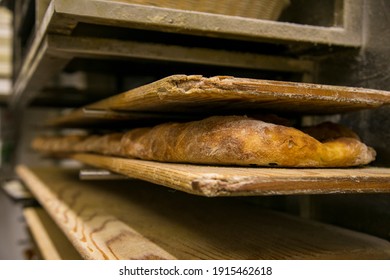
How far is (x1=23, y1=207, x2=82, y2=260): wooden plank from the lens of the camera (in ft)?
5.60

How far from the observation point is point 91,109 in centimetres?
147

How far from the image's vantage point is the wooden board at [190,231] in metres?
1.07

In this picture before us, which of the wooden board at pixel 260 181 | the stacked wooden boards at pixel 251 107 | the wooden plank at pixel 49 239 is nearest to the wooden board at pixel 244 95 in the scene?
the stacked wooden boards at pixel 251 107

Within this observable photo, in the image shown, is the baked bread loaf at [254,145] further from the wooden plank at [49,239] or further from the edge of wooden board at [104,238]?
the wooden plank at [49,239]

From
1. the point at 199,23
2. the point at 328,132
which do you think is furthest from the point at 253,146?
the point at 199,23

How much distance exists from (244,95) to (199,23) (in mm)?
365

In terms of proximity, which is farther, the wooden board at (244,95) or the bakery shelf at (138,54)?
the bakery shelf at (138,54)

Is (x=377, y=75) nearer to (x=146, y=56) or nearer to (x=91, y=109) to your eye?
(x=146, y=56)

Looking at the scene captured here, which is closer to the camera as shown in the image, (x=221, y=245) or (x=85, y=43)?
(x=221, y=245)

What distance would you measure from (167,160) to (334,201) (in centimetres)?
62

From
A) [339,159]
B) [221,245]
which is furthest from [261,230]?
[339,159]

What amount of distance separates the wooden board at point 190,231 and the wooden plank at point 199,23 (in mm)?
529

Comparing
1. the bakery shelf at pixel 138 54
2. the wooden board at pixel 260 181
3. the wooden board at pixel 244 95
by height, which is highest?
the bakery shelf at pixel 138 54
